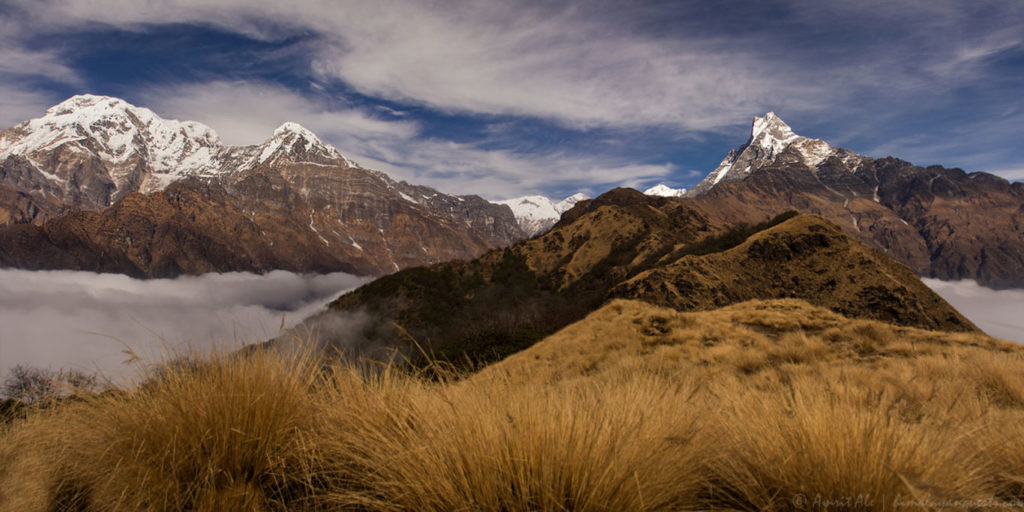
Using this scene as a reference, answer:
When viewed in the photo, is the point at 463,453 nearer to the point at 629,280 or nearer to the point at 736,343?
the point at 736,343

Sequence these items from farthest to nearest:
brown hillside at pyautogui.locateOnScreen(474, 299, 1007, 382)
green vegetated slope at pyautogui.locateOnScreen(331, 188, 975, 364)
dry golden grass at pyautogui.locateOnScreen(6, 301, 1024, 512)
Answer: green vegetated slope at pyautogui.locateOnScreen(331, 188, 975, 364) < brown hillside at pyautogui.locateOnScreen(474, 299, 1007, 382) < dry golden grass at pyautogui.locateOnScreen(6, 301, 1024, 512)

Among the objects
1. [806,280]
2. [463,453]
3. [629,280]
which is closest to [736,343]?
[463,453]

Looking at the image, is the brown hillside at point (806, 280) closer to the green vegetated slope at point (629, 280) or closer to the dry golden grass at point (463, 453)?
the green vegetated slope at point (629, 280)

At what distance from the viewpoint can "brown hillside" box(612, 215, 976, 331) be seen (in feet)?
129

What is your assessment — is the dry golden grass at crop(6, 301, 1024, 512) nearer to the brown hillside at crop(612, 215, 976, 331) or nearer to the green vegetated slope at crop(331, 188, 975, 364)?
the green vegetated slope at crop(331, 188, 975, 364)

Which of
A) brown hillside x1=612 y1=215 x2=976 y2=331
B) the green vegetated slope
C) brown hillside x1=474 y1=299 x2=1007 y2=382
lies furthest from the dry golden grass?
brown hillside x1=612 y1=215 x2=976 y2=331

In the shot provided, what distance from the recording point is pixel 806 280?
45.8m

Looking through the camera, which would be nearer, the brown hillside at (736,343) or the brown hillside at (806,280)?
the brown hillside at (736,343)

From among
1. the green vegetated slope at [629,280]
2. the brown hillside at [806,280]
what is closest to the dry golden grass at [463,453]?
the green vegetated slope at [629,280]

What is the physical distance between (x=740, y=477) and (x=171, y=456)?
339 cm

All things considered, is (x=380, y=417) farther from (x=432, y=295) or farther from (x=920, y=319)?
(x=432, y=295)

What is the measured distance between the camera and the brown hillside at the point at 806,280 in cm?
3938

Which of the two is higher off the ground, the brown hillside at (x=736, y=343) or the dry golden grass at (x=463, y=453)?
the dry golden grass at (x=463, y=453)

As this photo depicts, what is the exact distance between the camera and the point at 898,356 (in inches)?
344
